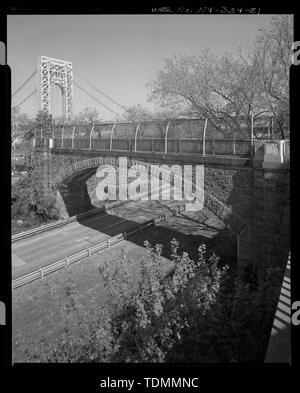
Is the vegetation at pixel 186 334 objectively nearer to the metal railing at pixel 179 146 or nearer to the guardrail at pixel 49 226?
the metal railing at pixel 179 146

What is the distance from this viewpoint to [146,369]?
3.86 meters

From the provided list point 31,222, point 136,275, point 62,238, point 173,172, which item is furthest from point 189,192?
point 31,222

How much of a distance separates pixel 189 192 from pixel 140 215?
12173 millimetres

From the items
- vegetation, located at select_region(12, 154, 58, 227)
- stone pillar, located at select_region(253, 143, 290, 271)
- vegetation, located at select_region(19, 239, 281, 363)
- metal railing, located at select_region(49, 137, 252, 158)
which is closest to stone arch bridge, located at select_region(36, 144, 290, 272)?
stone pillar, located at select_region(253, 143, 290, 271)

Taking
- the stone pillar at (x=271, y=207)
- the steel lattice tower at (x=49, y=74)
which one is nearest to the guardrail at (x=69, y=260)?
the steel lattice tower at (x=49, y=74)

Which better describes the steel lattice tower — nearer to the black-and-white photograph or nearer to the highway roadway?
the black-and-white photograph

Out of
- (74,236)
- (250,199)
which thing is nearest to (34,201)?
(74,236)

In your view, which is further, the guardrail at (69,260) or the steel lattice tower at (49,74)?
the steel lattice tower at (49,74)

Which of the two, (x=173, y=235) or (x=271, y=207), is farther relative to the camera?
(x=173, y=235)

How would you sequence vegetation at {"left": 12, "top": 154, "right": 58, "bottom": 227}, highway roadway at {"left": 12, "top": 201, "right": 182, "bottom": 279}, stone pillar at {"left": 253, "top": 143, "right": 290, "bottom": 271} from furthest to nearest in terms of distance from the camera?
1. vegetation at {"left": 12, "top": 154, "right": 58, "bottom": 227}
2. highway roadway at {"left": 12, "top": 201, "right": 182, "bottom": 279}
3. stone pillar at {"left": 253, "top": 143, "right": 290, "bottom": 271}

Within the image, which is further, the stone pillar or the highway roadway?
the highway roadway

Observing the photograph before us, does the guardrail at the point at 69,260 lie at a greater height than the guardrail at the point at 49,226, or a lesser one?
lesser

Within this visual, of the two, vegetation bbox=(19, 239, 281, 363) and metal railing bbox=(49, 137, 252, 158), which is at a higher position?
metal railing bbox=(49, 137, 252, 158)

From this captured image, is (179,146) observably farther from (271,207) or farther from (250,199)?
(271,207)
